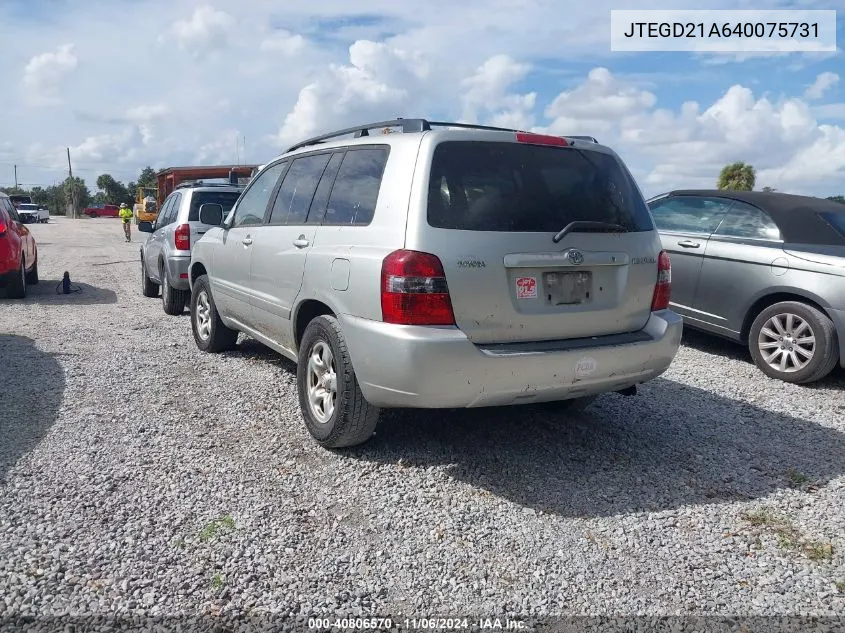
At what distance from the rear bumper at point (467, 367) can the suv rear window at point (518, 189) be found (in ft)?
1.98

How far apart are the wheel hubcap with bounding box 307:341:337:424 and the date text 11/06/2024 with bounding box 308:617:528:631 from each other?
1.50m

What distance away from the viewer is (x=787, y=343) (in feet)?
19.7

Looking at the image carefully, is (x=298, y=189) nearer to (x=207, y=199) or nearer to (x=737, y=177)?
(x=207, y=199)

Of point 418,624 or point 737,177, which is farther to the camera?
point 737,177

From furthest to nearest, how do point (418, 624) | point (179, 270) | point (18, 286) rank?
point (18, 286) → point (179, 270) → point (418, 624)

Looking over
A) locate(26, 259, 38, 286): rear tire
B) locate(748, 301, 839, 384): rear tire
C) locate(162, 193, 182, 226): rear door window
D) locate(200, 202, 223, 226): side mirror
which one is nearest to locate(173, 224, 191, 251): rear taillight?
locate(162, 193, 182, 226): rear door window

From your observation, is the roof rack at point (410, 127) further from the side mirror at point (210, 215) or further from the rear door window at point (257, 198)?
the side mirror at point (210, 215)

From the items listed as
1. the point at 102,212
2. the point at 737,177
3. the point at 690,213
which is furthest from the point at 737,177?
the point at 102,212

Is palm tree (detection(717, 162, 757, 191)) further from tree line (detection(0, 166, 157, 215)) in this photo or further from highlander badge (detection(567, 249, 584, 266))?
tree line (detection(0, 166, 157, 215))

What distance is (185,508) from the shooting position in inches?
132

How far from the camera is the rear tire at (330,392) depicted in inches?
149

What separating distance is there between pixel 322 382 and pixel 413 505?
1.01 meters

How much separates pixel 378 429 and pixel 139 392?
2.00 meters

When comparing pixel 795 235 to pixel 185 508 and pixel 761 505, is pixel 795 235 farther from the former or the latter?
pixel 185 508
